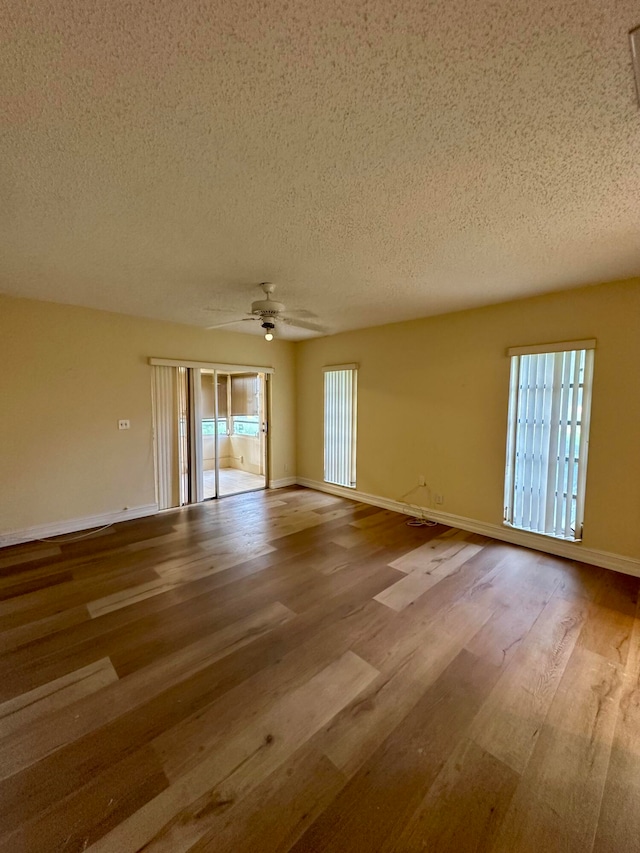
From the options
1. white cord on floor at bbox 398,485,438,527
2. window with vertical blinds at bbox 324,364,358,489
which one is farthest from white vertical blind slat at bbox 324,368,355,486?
white cord on floor at bbox 398,485,438,527

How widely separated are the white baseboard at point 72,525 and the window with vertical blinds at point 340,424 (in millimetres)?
2750

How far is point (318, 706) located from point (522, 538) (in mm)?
2911

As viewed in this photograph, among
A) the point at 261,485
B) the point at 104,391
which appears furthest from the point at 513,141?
the point at 261,485

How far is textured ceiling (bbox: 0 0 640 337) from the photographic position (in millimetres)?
992

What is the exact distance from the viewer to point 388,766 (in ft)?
4.77

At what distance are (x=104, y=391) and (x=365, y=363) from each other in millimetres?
3489

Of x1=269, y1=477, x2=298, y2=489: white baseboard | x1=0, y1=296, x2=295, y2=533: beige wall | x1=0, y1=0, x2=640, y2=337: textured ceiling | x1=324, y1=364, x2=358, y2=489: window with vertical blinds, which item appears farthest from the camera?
x1=269, y1=477, x2=298, y2=489: white baseboard

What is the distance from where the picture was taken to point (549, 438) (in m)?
3.44

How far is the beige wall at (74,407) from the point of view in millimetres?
3639

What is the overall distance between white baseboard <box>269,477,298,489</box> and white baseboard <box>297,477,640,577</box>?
1.46 m

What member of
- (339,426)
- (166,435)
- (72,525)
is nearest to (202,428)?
(166,435)

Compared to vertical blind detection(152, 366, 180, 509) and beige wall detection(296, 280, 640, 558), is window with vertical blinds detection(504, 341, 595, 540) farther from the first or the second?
vertical blind detection(152, 366, 180, 509)

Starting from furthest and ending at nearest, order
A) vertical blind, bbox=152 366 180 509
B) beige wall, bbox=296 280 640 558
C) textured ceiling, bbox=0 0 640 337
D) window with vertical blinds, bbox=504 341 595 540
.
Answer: vertical blind, bbox=152 366 180 509 → window with vertical blinds, bbox=504 341 595 540 → beige wall, bbox=296 280 640 558 → textured ceiling, bbox=0 0 640 337

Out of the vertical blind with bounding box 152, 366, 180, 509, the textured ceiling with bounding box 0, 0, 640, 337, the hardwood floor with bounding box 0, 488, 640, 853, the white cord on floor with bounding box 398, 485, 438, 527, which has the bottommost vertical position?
the hardwood floor with bounding box 0, 488, 640, 853
